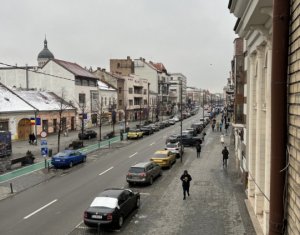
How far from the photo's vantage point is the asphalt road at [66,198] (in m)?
16.5

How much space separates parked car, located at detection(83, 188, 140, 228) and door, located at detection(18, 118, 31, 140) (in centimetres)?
3488

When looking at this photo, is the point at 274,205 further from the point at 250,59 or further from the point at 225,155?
the point at 225,155

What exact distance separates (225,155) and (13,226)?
18.8 m

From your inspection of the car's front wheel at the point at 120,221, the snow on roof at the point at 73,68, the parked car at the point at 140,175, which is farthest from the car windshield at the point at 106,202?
the snow on roof at the point at 73,68

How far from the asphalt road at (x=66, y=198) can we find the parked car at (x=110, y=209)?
541 millimetres

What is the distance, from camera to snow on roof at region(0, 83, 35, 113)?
47344 mm

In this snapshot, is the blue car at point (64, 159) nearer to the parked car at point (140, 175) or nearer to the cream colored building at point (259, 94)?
the parked car at point (140, 175)

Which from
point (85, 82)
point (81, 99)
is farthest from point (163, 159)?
point (85, 82)

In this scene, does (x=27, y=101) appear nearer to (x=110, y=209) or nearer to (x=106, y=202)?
(x=106, y=202)

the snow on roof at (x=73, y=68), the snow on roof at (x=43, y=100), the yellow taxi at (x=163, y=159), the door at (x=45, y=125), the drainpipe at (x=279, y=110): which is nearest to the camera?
the drainpipe at (x=279, y=110)

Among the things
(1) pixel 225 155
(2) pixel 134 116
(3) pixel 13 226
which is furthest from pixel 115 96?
(3) pixel 13 226

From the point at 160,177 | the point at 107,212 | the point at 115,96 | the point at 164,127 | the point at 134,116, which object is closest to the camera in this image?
the point at 107,212

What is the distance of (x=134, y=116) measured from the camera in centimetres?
9688

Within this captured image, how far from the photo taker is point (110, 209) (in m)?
15.9
